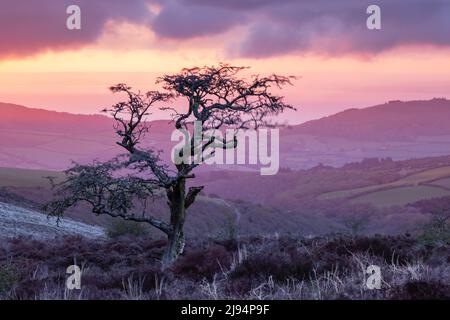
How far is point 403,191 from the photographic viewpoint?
6688 inches

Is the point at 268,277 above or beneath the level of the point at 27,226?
above

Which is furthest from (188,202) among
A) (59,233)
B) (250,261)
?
(59,233)

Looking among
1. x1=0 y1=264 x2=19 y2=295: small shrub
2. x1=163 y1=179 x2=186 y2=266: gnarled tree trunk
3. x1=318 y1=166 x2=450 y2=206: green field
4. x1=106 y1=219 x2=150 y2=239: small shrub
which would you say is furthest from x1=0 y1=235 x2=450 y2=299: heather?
x1=318 y1=166 x2=450 y2=206: green field

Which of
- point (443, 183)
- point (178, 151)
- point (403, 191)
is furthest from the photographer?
point (443, 183)

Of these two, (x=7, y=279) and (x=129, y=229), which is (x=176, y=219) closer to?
(x=7, y=279)

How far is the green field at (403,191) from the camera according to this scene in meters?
158

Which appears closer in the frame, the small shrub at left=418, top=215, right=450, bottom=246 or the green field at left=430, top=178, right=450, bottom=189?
→ the small shrub at left=418, top=215, right=450, bottom=246

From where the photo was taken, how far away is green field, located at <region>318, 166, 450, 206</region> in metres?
158

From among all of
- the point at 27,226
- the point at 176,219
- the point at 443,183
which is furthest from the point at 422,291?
the point at 443,183

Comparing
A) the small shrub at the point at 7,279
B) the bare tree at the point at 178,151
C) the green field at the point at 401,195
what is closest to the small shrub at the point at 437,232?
the bare tree at the point at 178,151

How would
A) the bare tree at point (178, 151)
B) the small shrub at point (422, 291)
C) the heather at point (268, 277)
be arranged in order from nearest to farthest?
1. the small shrub at point (422, 291)
2. the heather at point (268, 277)
3. the bare tree at point (178, 151)

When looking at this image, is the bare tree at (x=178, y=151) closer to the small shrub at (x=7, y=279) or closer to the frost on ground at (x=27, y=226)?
the small shrub at (x=7, y=279)

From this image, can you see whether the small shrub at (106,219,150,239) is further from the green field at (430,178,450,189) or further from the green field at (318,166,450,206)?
the green field at (430,178,450,189)
